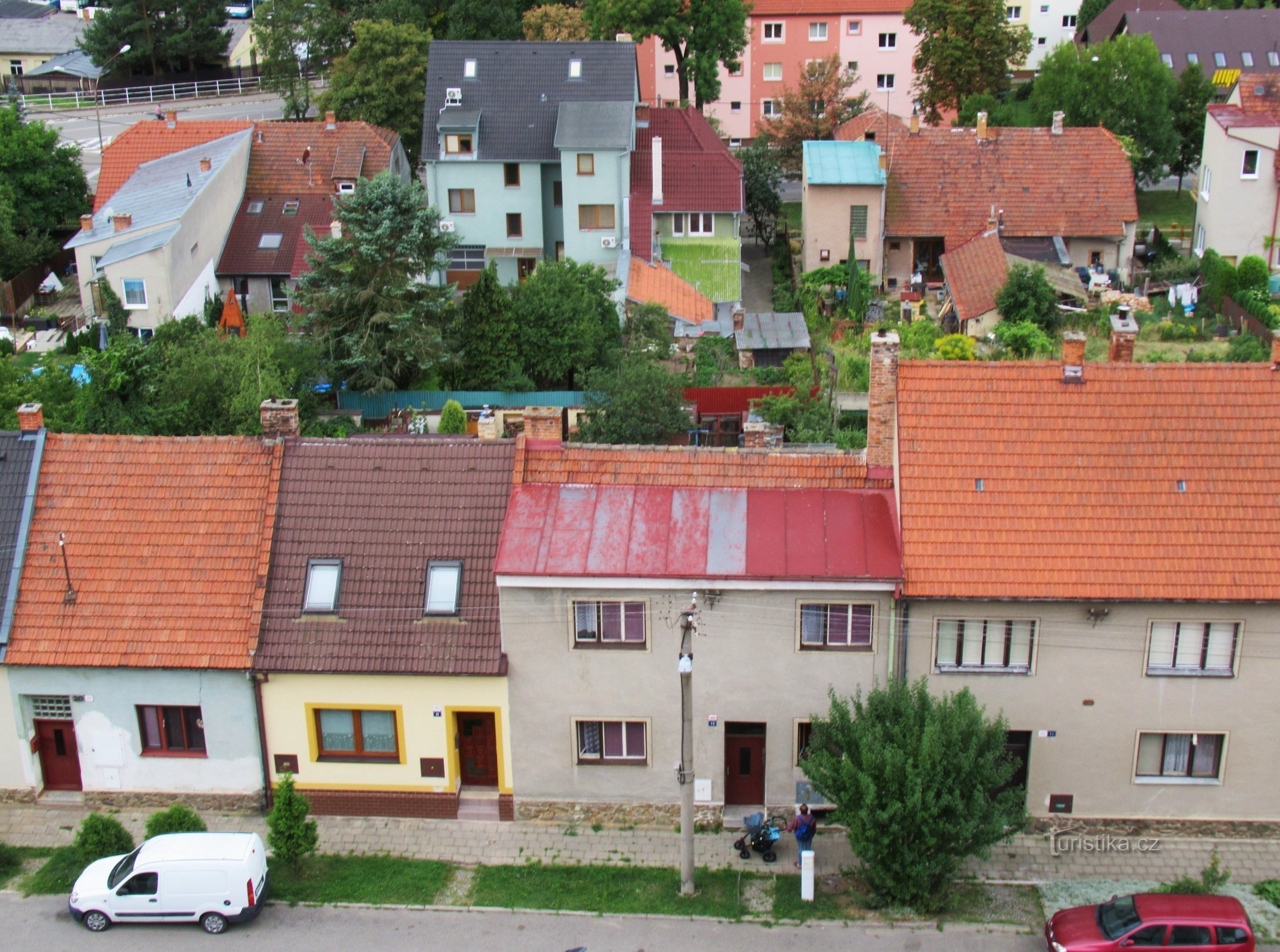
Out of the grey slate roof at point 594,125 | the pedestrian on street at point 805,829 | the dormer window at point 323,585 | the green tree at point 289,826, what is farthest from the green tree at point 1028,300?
the green tree at point 289,826

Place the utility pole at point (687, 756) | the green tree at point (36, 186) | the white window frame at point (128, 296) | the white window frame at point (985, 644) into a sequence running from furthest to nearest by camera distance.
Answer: the green tree at point (36, 186) → the white window frame at point (128, 296) → the white window frame at point (985, 644) → the utility pole at point (687, 756)

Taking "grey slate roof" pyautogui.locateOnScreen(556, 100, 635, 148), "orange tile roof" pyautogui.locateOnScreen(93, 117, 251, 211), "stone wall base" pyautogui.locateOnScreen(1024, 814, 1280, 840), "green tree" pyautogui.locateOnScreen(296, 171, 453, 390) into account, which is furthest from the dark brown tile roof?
"orange tile roof" pyautogui.locateOnScreen(93, 117, 251, 211)

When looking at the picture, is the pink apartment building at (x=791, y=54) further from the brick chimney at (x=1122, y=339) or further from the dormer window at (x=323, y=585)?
the dormer window at (x=323, y=585)

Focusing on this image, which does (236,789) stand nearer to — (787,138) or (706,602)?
(706,602)

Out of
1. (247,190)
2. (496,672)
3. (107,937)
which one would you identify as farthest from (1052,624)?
(247,190)

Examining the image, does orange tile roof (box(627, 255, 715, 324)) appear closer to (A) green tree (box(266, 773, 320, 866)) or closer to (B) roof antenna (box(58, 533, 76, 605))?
(B) roof antenna (box(58, 533, 76, 605))

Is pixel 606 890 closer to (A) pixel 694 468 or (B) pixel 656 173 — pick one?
(A) pixel 694 468
